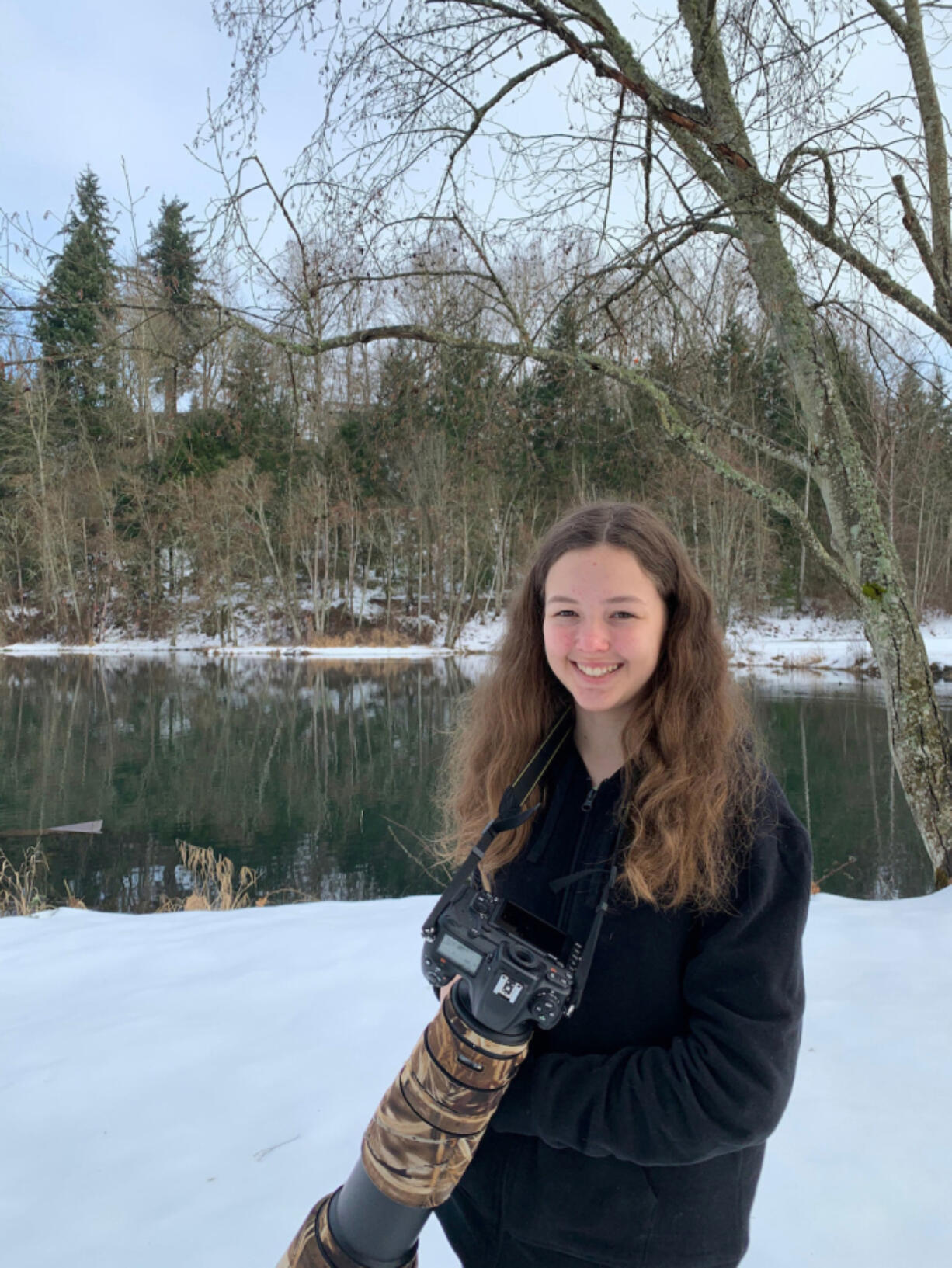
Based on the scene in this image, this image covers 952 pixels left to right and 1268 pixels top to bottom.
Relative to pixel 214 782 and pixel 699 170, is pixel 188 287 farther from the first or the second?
pixel 214 782

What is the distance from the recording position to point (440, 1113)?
907mm

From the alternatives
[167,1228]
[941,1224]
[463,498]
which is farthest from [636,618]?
[463,498]

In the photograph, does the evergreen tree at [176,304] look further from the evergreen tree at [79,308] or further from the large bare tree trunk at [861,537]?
the large bare tree trunk at [861,537]

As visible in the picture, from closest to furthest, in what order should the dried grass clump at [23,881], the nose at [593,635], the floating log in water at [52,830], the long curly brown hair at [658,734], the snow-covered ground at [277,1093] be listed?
the long curly brown hair at [658,734]
the nose at [593,635]
the snow-covered ground at [277,1093]
the dried grass clump at [23,881]
the floating log in water at [52,830]

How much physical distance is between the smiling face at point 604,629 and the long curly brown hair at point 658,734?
1.2 inches

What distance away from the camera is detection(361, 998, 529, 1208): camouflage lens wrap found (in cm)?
90

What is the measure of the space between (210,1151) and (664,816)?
5.49 feet

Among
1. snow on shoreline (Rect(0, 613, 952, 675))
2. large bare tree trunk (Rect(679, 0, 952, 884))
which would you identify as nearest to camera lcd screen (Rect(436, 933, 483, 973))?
large bare tree trunk (Rect(679, 0, 952, 884))

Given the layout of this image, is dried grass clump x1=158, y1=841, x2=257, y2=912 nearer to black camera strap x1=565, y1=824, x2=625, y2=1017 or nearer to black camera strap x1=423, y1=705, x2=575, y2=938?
black camera strap x1=423, y1=705, x2=575, y2=938

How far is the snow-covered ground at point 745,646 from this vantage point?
A: 71.2 ft

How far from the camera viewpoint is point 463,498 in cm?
2584

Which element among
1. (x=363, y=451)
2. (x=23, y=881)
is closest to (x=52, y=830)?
(x=23, y=881)

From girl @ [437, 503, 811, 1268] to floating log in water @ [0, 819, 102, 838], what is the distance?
8.26 meters

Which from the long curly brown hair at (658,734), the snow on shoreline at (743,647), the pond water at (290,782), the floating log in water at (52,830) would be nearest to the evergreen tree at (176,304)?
the pond water at (290,782)
